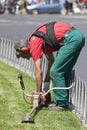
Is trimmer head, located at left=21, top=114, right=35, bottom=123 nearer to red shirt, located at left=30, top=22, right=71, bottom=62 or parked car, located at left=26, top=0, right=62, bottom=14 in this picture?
red shirt, located at left=30, top=22, right=71, bottom=62

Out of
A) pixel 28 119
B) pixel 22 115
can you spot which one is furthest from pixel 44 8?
pixel 28 119

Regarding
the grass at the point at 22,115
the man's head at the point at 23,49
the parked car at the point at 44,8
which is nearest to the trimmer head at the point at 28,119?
the grass at the point at 22,115

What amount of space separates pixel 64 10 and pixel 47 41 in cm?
→ 4418

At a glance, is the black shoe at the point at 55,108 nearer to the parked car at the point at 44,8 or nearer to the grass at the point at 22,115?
the grass at the point at 22,115

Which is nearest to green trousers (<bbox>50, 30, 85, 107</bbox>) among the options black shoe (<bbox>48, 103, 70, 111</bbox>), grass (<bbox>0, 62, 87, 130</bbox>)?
black shoe (<bbox>48, 103, 70, 111</bbox>)

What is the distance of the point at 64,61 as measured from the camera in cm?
1090

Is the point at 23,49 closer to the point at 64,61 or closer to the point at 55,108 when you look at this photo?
the point at 64,61

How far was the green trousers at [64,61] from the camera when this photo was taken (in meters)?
10.8

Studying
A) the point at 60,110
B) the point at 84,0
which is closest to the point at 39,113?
the point at 60,110

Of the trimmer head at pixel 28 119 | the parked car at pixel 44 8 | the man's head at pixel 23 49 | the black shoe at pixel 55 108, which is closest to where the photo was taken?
the trimmer head at pixel 28 119

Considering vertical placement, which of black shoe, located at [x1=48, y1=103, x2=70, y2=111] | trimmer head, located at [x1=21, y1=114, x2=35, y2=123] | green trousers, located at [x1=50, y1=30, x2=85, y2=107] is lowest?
black shoe, located at [x1=48, y1=103, x2=70, y2=111]

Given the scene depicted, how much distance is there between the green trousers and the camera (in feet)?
35.5

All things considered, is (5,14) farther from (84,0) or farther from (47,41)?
(47,41)

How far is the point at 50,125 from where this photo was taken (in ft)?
33.2
